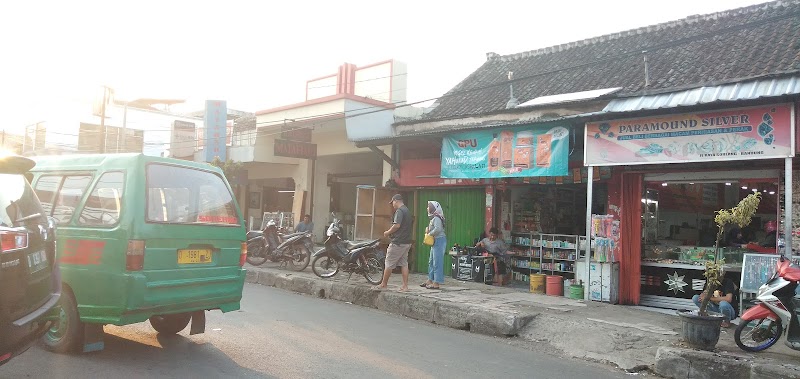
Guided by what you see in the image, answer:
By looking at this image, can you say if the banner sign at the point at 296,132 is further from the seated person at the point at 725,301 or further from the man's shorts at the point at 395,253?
the seated person at the point at 725,301

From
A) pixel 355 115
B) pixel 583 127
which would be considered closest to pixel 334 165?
pixel 355 115

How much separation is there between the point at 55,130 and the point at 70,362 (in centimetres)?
2909

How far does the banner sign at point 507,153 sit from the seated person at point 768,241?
3081 millimetres

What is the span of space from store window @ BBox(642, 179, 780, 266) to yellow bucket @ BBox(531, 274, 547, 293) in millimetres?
1794

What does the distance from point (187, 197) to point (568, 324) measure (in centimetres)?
493

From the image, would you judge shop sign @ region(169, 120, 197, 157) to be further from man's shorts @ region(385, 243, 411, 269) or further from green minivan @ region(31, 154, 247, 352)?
green minivan @ region(31, 154, 247, 352)

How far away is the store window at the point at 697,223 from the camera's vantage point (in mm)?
8625

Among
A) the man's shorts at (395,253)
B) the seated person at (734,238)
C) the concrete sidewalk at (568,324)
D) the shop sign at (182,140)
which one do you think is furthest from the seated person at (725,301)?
the shop sign at (182,140)

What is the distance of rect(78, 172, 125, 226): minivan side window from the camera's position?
4.81 m

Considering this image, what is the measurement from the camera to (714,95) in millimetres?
7648

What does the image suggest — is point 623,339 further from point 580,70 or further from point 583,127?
point 580,70

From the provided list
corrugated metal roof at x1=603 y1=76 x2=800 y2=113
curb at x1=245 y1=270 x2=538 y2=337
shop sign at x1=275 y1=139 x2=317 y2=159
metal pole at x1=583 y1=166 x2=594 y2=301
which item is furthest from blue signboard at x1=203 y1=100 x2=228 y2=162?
corrugated metal roof at x1=603 y1=76 x2=800 y2=113

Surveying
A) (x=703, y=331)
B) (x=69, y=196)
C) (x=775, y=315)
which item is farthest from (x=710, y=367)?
(x=69, y=196)

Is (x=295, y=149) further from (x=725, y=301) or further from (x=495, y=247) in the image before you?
(x=725, y=301)
